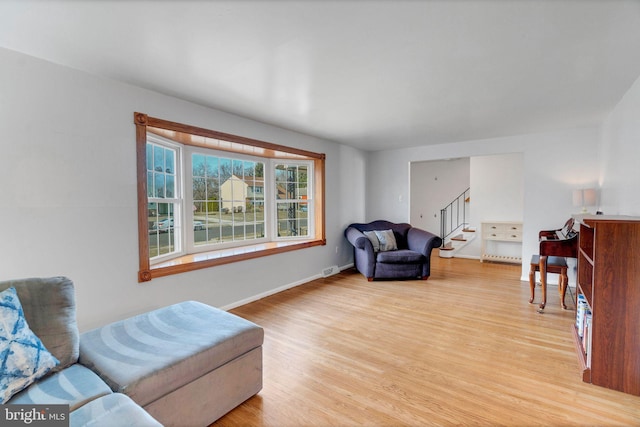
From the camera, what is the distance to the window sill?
2.80m

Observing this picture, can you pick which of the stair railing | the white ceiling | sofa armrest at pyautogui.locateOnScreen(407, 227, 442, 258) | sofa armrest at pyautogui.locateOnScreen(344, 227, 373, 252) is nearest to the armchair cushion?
sofa armrest at pyautogui.locateOnScreen(407, 227, 442, 258)

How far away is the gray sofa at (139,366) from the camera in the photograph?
4.11 feet

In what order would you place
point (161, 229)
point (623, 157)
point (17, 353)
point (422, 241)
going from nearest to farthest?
point (17, 353) < point (623, 157) < point (161, 229) < point (422, 241)

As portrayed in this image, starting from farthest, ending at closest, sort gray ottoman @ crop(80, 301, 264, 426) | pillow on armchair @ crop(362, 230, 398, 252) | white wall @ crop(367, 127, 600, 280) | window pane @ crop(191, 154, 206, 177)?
pillow on armchair @ crop(362, 230, 398, 252), white wall @ crop(367, 127, 600, 280), window pane @ crop(191, 154, 206, 177), gray ottoman @ crop(80, 301, 264, 426)

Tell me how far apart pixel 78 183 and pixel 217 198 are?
1.71m

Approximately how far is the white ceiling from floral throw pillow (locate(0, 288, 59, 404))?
5.05ft

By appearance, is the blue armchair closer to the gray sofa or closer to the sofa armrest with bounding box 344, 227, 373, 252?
the sofa armrest with bounding box 344, 227, 373, 252

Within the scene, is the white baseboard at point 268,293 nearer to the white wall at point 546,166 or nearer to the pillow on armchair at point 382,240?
the pillow on armchair at point 382,240

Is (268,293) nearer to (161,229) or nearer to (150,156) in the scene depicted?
(161,229)

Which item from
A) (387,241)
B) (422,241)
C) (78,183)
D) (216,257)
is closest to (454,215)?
(422,241)

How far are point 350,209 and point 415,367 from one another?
3.59 metres

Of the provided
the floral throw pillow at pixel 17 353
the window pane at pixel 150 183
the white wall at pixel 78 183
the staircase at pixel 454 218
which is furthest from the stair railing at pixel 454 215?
the floral throw pillow at pixel 17 353

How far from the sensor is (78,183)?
2285mm

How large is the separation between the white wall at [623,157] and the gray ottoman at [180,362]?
322 cm
